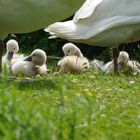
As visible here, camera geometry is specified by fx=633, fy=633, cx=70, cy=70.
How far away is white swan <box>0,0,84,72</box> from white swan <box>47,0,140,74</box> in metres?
2.20

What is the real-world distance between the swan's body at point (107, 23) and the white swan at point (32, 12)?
2206mm

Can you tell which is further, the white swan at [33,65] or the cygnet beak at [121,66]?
the cygnet beak at [121,66]

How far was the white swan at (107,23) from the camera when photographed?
9354mm

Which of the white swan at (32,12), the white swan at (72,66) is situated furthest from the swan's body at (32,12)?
the white swan at (72,66)

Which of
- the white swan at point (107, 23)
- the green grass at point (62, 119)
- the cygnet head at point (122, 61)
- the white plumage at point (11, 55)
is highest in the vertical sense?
the white swan at point (107, 23)

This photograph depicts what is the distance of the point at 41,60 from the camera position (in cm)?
1017

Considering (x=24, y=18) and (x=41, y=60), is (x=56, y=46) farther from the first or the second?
(x=24, y=18)

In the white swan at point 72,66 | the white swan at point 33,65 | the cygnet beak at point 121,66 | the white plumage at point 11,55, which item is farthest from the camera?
the white plumage at point 11,55

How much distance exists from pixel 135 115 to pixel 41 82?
8.22 ft

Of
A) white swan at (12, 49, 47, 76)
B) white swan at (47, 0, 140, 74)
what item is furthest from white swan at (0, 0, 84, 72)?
white swan at (12, 49, 47, 76)

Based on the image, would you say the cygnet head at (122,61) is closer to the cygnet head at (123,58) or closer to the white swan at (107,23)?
the cygnet head at (123,58)

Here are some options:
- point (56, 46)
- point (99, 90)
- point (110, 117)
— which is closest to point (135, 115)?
point (110, 117)

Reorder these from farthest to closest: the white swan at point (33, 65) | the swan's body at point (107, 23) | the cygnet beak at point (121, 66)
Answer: the cygnet beak at point (121, 66), the white swan at point (33, 65), the swan's body at point (107, 23)

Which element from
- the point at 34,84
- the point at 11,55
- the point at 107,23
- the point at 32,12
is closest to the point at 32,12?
the point at 32,12
